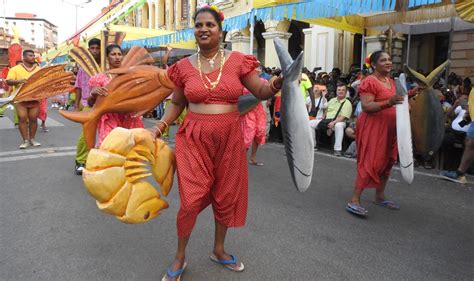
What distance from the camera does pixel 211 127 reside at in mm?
2438

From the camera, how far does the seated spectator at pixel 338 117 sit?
713 cm

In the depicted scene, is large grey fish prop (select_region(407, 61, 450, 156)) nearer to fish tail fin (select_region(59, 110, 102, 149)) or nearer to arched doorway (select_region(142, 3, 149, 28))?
fish tail fin (select_region(59, 110, 102, 149))

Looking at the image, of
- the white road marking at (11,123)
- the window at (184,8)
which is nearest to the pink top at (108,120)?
the white road marking at (11,123)

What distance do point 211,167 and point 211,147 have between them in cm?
14

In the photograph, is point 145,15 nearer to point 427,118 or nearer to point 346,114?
point 346,114

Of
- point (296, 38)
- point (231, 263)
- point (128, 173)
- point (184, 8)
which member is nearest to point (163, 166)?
point (128, 173)

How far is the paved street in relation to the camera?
277 cm

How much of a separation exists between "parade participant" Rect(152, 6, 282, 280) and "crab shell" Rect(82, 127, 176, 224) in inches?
4.6

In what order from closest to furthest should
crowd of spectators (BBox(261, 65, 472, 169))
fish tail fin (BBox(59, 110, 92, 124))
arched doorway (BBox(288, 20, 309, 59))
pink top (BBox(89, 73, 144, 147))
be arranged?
fish tail fin (BBox(59, 110, 92, 124)), pink top (BBox(89, 73, 144, 147)), crowd of spectators (BBox(261, 65, 472, 169)), arched doorway (BBox(288, 20, 309, 59))

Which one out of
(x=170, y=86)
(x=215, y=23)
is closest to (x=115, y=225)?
(x=170, y=86)

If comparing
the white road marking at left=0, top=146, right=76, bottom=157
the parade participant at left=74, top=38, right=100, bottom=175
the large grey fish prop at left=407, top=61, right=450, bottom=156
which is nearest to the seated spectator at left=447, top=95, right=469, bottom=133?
the large grey fish prop at left=407, top=61, right=450, bottom=156

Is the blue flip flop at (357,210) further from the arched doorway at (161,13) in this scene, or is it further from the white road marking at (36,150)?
the arched doorway at (161,13)

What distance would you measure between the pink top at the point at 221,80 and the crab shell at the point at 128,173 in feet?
1.31

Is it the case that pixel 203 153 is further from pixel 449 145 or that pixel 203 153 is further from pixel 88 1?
pixel 88 1
